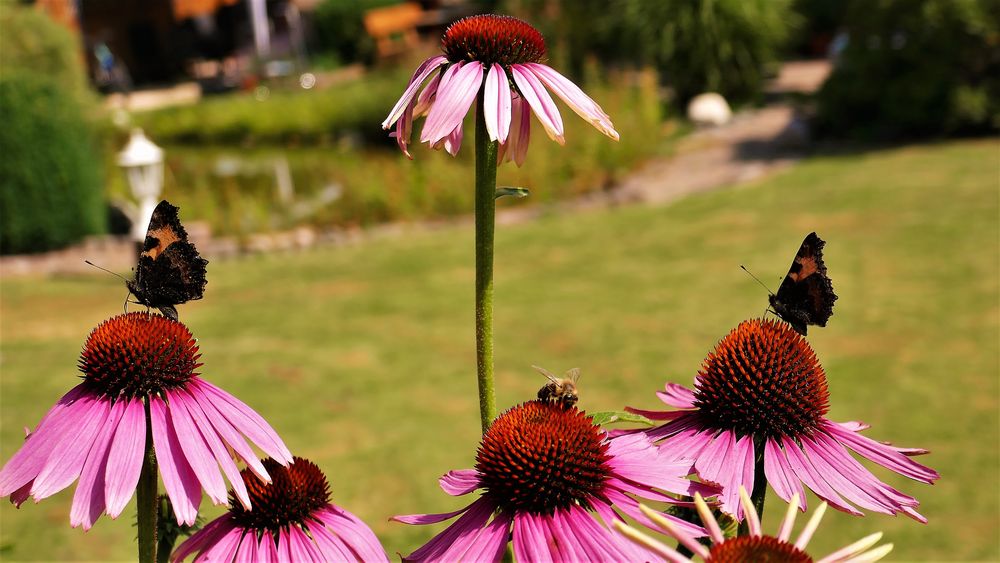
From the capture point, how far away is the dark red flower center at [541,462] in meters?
1.10

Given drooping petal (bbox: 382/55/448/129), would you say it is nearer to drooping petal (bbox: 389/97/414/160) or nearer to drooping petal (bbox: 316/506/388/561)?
drooping petal (bbox: 389/97/414/160)

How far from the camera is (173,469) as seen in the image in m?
1.10

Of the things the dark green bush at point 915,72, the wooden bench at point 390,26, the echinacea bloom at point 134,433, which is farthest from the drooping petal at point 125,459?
the wooden bench at point 390,26

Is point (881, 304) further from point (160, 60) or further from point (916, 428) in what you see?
point (160, 60)

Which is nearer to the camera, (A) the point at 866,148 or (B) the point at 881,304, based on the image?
(B) the point at 881,304

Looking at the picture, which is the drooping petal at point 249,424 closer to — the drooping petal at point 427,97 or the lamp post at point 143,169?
the drooping petal at point 427,97

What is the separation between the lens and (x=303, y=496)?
1197 millimetres

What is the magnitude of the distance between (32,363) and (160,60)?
21.8m

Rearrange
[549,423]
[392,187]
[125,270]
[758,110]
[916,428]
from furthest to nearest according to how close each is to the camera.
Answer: [758,110] < [392,187] < [125,270] < [916,428] < [549,423]

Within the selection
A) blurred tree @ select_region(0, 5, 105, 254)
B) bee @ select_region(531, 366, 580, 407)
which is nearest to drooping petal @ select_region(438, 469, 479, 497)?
bee @ select_region(531, 366, 580, 407)

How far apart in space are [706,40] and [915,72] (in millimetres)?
3786

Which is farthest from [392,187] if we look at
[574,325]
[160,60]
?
[160,60]

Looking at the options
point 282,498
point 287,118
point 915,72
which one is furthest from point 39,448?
point 287,118

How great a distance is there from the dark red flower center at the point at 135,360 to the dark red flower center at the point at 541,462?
0.36m
